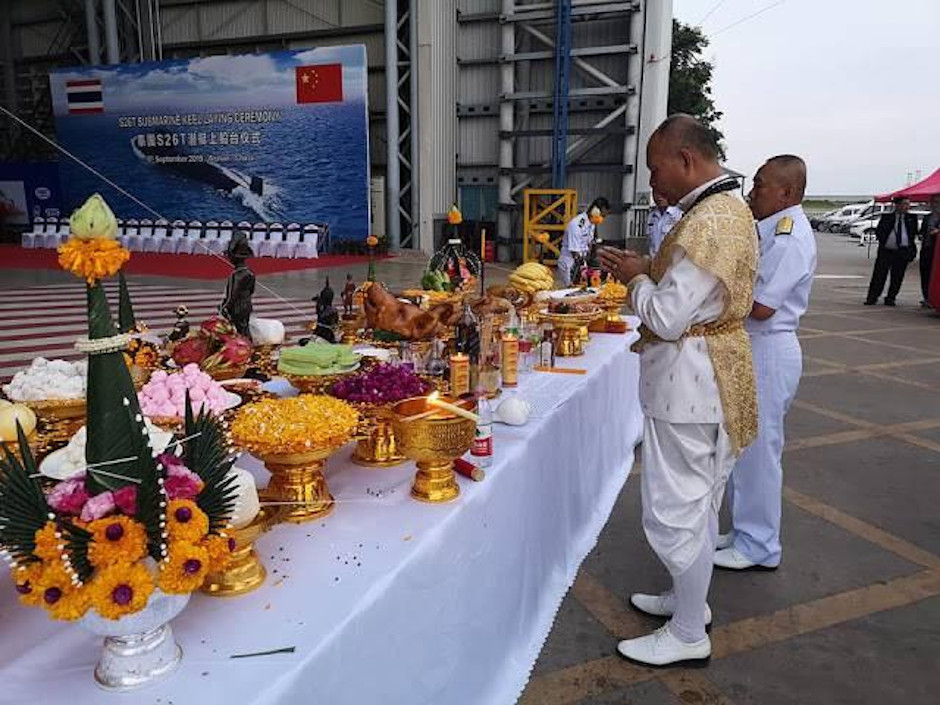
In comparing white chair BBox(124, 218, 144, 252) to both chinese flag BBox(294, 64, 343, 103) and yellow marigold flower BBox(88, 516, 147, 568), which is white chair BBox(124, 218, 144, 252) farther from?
yellow marigold flower BBox(88, 516, 147, 568)

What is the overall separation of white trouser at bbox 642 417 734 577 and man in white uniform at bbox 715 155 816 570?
28.0 inches

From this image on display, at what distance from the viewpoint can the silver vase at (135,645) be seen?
92cm

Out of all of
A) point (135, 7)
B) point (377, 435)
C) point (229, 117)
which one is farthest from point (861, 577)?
point (135, 7)

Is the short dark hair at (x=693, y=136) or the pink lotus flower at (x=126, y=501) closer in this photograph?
the pink lotus flower at (x=126, y=501)

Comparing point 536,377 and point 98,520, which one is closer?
point 98,520

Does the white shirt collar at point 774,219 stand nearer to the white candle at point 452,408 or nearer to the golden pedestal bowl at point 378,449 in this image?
the white candle at point 452,408

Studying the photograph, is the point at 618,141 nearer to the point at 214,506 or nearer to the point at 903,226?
the point at 903,226

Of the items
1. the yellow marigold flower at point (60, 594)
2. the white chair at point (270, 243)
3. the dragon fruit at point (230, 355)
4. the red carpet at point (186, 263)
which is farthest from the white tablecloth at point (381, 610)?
the white chair at point (270, 243)

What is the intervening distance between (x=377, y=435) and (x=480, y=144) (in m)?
14.4

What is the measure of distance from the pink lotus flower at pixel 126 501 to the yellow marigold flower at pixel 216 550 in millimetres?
106

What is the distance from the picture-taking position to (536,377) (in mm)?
2740

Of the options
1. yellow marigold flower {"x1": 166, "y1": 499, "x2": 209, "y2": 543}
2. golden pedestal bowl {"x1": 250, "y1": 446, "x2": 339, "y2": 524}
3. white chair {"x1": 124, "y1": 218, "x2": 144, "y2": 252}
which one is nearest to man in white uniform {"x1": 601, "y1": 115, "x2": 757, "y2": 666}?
golden pedestal bowl {"x1": 250, "y1": 446, "x2": 339, "y2": 524}

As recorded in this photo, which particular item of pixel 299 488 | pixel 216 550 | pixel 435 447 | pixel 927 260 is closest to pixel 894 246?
pixel 927 260

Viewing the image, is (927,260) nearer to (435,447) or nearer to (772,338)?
(772,338)
